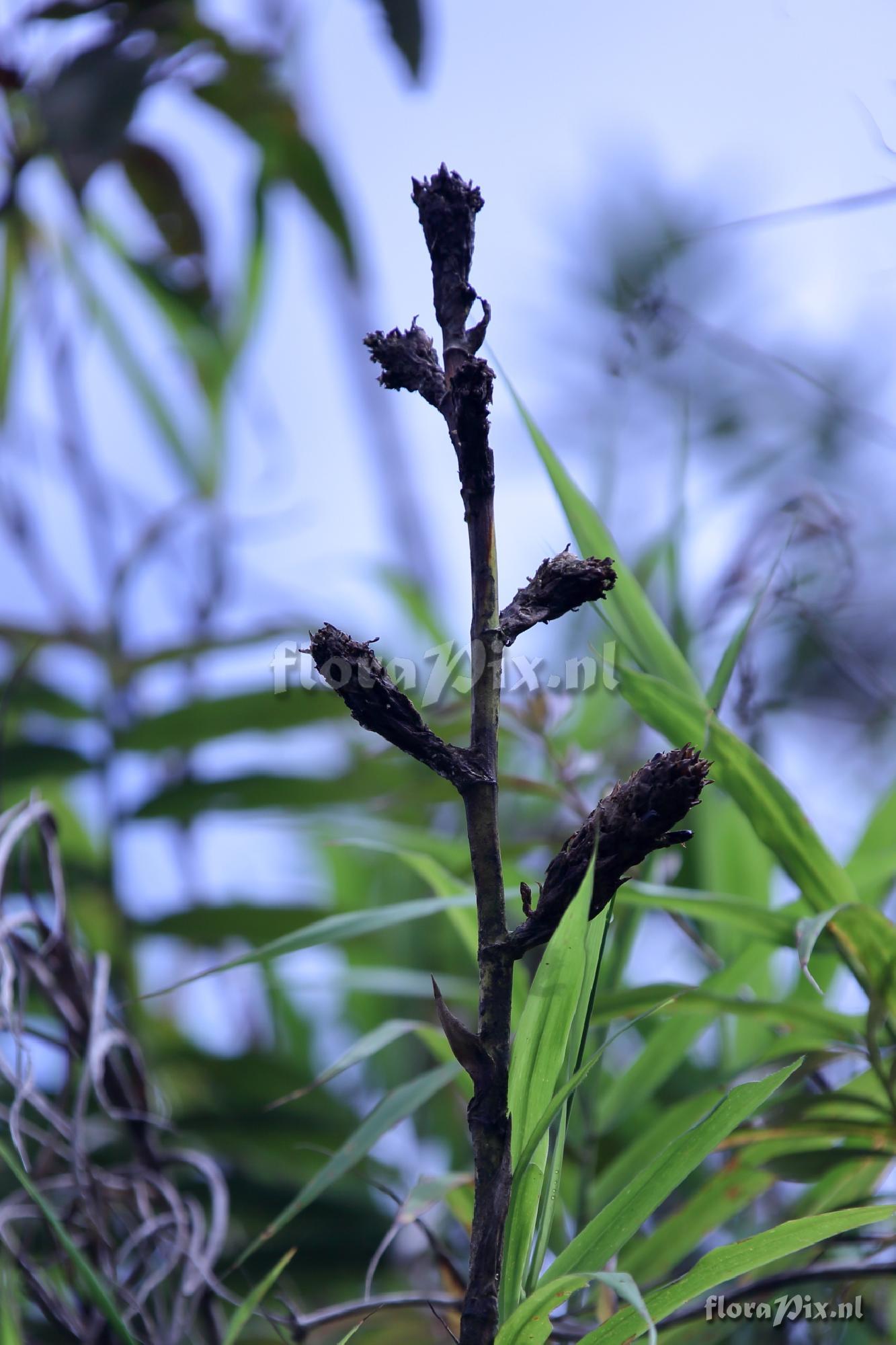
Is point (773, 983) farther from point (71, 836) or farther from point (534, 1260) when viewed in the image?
point (71, 836)

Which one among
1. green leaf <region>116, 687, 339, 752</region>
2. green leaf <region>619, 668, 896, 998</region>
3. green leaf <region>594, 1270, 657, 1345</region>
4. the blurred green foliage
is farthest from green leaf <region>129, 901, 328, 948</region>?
green leaf <region>594, 1270, 657, 1345</region>

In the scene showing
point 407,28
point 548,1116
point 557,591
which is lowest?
point 548,1116

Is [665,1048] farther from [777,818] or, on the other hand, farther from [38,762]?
[38,762]

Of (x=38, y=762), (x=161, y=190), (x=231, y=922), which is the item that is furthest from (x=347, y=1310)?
(x=161, y=190)

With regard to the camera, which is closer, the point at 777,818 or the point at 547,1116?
the point at 547,1116

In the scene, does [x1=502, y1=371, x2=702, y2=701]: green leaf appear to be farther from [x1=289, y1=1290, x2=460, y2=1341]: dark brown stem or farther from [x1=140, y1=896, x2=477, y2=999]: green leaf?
[x1=289, y1=1290, x2=460, y2=1341]: dark brown stem

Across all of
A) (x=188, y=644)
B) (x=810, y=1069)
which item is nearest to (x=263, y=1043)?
(x=188, y=644)
